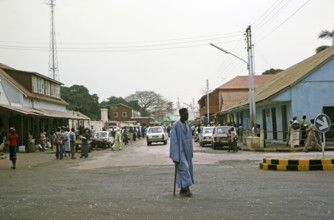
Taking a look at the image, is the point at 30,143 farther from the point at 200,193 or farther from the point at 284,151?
the point at 200,193

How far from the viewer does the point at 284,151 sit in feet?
76.4

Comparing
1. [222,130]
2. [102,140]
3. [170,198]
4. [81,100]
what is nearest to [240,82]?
[81,100]

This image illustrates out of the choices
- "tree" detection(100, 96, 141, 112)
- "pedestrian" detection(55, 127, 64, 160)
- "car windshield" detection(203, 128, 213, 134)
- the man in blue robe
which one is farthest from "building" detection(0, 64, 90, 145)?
"tree" detection(100, 96, 141, 112)

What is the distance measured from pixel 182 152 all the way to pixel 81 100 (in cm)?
6840

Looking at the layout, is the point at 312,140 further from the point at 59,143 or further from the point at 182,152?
the point at 182,152

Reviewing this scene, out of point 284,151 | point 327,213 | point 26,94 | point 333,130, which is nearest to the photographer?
point 327,213

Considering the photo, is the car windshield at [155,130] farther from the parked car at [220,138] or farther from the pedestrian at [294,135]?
the pedestrian at [294,135]

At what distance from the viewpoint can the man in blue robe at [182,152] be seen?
29.7 ft

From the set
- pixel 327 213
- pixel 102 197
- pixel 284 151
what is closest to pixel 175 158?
pixel 102 197

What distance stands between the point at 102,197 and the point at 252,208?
3288mm

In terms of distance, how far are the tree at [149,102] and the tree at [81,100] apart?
116ft

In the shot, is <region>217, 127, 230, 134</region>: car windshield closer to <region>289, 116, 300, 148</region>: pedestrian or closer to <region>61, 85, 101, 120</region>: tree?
<region>289, 116, 300, 148</region>: pedestrian

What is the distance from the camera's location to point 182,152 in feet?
30.5

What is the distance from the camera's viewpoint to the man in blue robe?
29.7ft
